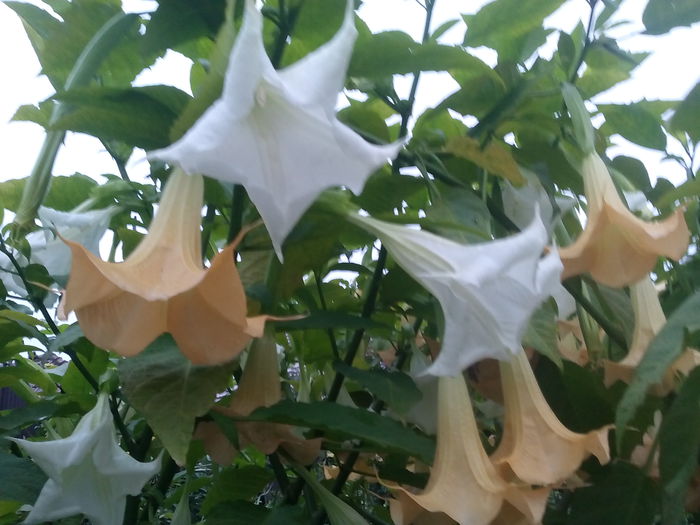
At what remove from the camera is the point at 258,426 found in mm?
589

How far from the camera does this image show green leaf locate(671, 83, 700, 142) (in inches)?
23.2

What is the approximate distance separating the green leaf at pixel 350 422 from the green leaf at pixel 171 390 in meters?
0.05

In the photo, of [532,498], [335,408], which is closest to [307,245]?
[335,408]

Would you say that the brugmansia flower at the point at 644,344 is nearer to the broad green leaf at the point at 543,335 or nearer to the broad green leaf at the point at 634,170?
the broad green leaf at the point at 543,335

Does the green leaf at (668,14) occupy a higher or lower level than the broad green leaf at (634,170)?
higher

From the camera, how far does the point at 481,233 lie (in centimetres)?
53

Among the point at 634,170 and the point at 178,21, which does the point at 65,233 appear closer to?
the point at 178,21

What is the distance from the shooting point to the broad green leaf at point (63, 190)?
822 mm

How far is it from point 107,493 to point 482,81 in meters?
0.49

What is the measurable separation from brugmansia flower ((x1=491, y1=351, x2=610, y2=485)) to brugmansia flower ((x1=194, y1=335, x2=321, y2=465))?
0.52 ft

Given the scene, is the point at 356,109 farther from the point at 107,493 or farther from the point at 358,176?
the point at 107,493

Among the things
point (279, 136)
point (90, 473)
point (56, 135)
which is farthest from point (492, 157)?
point (90, 473)

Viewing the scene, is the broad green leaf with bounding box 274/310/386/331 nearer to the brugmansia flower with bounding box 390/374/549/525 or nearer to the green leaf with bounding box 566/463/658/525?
the brugmansia flower with bounding box 390/374/549/525

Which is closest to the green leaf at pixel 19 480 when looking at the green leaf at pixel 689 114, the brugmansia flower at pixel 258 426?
the brugmansia flower at pixel 258 426
